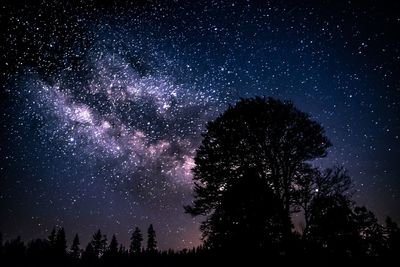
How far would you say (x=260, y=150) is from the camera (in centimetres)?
1339

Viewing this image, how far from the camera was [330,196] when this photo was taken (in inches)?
514

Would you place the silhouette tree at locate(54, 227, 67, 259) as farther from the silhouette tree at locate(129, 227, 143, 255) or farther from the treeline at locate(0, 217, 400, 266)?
the silhouette tree at locate(129, 227, 143, 255)

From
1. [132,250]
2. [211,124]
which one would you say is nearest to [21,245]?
[132,250]

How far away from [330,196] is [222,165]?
528 centimetres

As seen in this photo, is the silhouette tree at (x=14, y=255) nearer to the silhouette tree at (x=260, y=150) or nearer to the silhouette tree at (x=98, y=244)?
the silhouette tree at (x=98, y=244)

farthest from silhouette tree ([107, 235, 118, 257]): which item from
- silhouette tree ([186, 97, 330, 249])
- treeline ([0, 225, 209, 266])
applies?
silhouette tree ([186, 97, 330, 249])

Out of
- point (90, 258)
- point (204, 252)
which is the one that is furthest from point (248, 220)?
point (90, 258)

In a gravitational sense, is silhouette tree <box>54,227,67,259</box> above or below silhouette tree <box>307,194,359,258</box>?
above

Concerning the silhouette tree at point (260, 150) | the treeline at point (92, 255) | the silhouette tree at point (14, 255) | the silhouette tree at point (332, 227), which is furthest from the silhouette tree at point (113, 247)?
the silhouette tree at point (332, 227)

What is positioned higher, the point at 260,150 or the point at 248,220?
the point at 260,150

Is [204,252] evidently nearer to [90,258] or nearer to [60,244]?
[60,244]

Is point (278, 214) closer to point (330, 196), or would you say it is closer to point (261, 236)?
point (261, 236)

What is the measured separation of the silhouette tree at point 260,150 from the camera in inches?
514

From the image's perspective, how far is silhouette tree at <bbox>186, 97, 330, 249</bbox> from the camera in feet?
42.9
